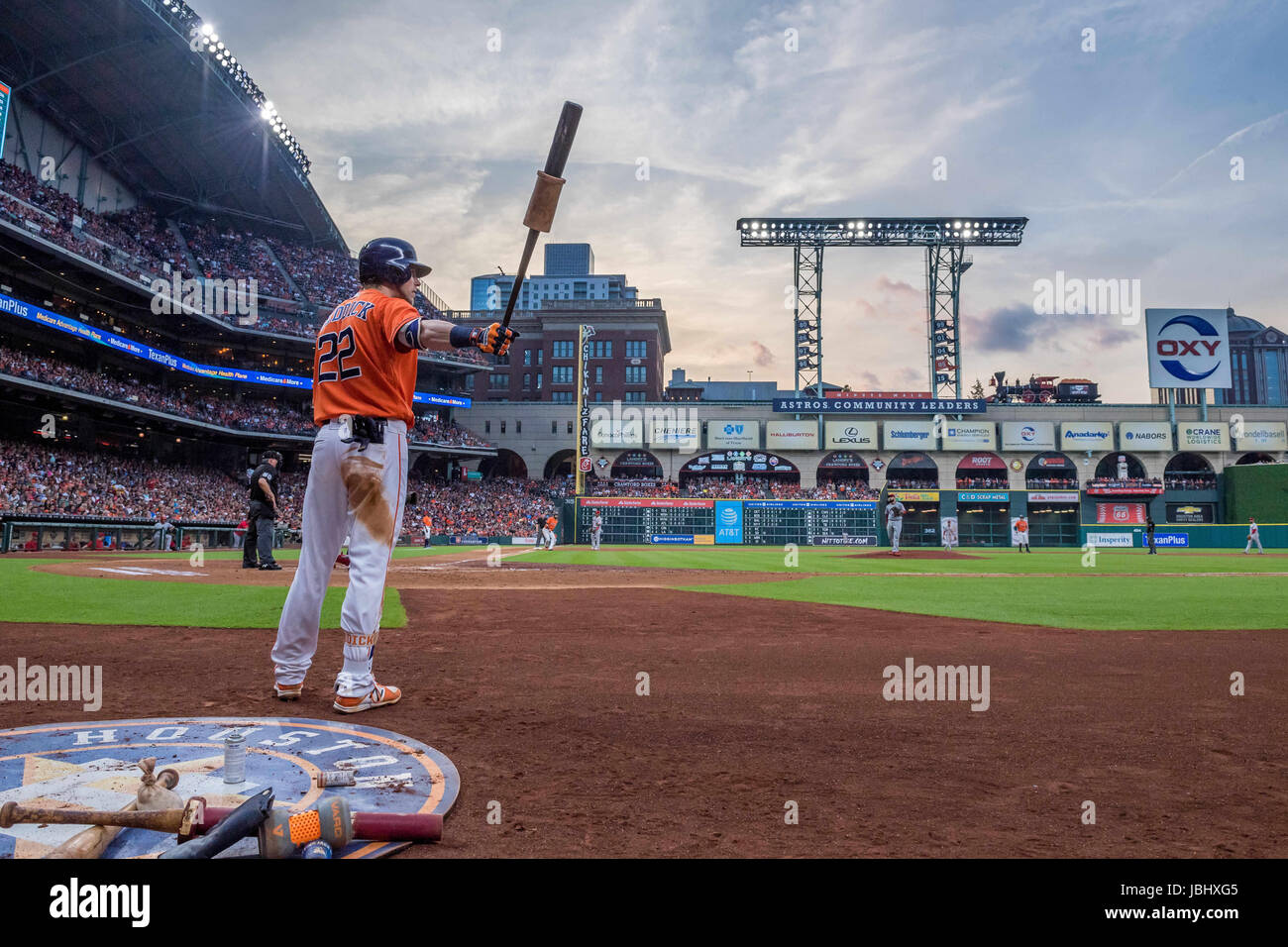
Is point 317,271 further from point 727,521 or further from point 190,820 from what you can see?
point 190,820

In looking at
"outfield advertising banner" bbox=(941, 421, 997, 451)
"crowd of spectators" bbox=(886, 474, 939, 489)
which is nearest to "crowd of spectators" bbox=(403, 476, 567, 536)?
"crowd of spectators" bbox=(886, 474, 939, 489)

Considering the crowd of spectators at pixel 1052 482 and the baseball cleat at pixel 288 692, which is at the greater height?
the crowd of spectators at pixel 1052 482

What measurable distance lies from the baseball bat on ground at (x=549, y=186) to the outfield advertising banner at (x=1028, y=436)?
5499 cm

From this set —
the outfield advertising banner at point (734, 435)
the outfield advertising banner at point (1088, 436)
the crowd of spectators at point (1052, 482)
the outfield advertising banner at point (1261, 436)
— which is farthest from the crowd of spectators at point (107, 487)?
the outfield advertising banner at point (1261, 436)

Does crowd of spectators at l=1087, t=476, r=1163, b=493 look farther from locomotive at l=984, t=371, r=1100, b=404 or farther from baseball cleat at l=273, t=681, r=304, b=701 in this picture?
baseball cleat at l=273, t=681, r=304, b=701

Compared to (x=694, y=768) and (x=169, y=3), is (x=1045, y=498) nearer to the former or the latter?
(x=694, y=768)

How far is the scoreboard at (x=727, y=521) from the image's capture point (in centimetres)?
4416

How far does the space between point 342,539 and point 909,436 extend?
174 feet

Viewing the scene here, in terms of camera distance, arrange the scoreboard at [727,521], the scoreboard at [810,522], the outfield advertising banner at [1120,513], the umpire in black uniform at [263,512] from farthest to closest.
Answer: the outfield advertising banner at [1120,513] → the scoreboard at [810,522] → the scoreboard at [727,521] → the umpire in black uniform at [263,512]

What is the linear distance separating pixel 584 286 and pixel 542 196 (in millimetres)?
110351

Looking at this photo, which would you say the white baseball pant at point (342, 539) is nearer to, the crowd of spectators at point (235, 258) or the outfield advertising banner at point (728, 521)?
the outfield advertising banner at point (728, 521)

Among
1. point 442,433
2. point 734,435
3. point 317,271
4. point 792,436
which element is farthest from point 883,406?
point 317,271

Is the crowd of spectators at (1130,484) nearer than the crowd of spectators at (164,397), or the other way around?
the crowd of spectators at (164,397)

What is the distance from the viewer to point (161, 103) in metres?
36.3
